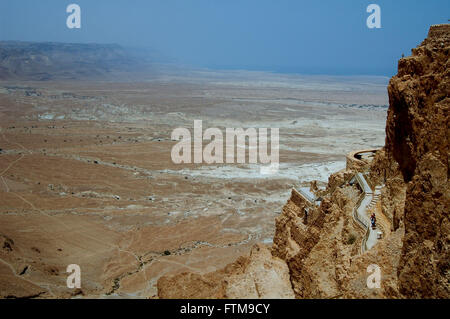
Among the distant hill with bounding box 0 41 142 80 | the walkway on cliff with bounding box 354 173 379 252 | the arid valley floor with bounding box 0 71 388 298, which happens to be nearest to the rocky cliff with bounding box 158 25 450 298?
the walkway on cliff with bounding box 354 173 379 252

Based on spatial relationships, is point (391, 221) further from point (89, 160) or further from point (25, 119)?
point (25, 119)

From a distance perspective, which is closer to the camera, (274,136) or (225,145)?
(225,145)

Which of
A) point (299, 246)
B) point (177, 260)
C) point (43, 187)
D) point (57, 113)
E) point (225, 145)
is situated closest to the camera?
point (299, 246)

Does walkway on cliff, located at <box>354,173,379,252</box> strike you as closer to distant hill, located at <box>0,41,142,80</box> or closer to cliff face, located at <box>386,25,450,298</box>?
cliff face, located at <box>386,25,450,298</box>

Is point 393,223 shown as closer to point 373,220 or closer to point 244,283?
point 373,220

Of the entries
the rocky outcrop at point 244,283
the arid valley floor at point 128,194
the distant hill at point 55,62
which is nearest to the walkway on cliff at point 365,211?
the rocky outcrop at point 244,283

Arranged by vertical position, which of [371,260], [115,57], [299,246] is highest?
[115,57]

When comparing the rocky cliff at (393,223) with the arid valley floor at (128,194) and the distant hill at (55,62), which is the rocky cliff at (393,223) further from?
the distant hill at (55,62)

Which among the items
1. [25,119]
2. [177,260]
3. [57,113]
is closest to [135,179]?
[177,260]

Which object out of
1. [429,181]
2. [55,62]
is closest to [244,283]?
[429,181]
